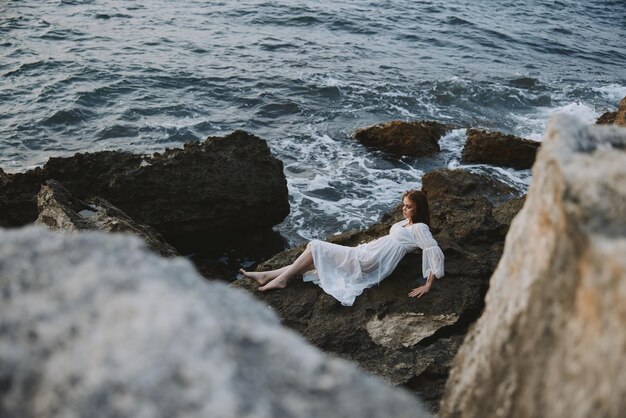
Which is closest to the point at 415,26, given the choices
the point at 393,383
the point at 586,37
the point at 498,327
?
the point at 586,37

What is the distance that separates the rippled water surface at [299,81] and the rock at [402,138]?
0.32 meters

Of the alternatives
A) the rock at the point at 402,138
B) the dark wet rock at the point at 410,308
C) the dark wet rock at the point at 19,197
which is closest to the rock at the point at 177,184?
the dark wet rock at the point at 19,197

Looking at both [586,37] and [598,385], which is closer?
[598,385]

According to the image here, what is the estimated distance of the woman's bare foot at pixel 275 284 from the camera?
6.25 metres

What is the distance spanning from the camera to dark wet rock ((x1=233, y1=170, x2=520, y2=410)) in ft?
16.4

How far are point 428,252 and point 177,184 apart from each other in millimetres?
3720

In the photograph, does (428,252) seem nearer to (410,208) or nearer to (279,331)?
(410,208)

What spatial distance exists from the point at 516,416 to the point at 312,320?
4114mm

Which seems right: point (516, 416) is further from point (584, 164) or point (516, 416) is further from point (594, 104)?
point (594, 104)

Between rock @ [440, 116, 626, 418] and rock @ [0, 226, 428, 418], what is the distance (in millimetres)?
408

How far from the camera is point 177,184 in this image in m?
8.28

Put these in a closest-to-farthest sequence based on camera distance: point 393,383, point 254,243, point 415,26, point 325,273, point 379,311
Answer: 1. point 393,383
2. point 379,311
3. point 325,273
4. point 254,243
5. point 415,26

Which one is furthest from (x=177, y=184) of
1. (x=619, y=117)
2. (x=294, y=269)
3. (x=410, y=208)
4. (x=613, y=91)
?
(x=613, y=91)

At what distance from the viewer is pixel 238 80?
16766mm
